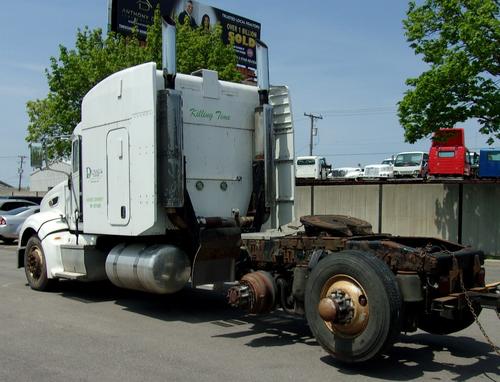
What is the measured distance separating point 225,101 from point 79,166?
9.28 feet

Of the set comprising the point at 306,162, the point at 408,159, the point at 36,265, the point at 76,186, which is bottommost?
the point at 36,265

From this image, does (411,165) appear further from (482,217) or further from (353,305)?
(353,305)

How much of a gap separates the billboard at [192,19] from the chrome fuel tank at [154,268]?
19.8 m

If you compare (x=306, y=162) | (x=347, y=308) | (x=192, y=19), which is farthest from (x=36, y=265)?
(x=306, y=162)

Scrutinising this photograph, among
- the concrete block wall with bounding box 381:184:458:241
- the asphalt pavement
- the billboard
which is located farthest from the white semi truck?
the billboard

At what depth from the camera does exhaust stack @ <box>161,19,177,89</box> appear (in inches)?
324

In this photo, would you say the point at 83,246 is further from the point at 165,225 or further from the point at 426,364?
the point at 426,364

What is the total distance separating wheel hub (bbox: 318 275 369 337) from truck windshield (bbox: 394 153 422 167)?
3144 cm

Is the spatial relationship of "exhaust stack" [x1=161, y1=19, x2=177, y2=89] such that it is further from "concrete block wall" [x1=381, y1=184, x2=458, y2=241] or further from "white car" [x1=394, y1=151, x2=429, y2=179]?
"white car" [x1=394, y1=151, x2=429, y2=179]

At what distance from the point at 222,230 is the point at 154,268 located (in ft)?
3.46

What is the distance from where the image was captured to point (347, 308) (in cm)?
561

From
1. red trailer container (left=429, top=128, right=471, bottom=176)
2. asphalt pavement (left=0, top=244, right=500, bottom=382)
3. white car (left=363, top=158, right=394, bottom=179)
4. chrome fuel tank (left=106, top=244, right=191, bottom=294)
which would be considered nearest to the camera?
asphalt pavement (left=0, top=244, right=500, bottom=382)

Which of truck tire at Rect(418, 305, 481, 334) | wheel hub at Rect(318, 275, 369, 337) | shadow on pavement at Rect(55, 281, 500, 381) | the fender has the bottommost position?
shadow on pavement at Rect(55, 281, 500, 381)

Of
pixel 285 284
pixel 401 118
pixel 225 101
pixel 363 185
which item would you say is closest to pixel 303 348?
pixel 285 284
